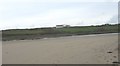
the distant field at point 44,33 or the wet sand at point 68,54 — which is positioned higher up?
the distant field at point 44,33

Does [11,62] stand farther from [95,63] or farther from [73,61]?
[95,63]

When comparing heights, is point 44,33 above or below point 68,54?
above

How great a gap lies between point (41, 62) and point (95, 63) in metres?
3.18

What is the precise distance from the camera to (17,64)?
14.7 meters

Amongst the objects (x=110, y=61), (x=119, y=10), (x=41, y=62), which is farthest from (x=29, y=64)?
(x=119, y=10)

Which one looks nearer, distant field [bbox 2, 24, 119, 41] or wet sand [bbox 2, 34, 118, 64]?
wet sand [bbox 2, 34, 118, 64]

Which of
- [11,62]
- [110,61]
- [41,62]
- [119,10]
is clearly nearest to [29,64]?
[41,62]

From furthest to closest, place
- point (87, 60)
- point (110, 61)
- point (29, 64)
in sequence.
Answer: point (29, 64), point (87, 60), point (110, 61)

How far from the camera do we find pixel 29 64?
1422 centimetres

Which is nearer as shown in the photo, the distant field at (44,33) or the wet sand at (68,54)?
the wet sand at (68,54)

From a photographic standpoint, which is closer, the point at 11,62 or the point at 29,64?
the point at 29,64

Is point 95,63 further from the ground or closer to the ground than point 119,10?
closer to the ground

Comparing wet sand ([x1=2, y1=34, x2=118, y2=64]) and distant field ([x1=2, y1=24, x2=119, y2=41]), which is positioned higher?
distant field ([x1=2, y1=24, x2=119, y2=41])

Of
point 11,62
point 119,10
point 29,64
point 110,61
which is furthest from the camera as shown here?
point 119,10
